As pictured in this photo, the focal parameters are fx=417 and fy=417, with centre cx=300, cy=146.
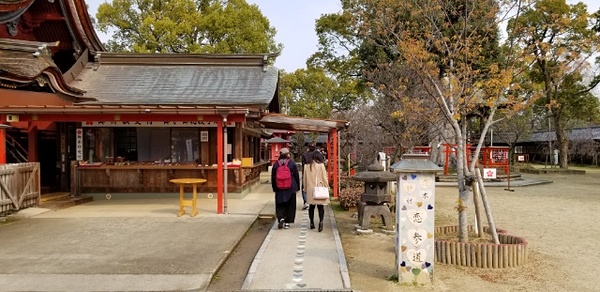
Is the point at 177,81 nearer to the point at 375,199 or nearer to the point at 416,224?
the point at 375,199

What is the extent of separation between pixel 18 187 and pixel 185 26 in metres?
17.2

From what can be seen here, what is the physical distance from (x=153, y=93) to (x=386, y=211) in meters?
9.78

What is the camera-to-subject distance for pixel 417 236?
16.9ft

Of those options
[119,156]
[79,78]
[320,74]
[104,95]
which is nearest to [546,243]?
[119,156]

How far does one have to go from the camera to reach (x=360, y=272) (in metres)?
5.71

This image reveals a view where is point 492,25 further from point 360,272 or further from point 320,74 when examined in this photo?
point 320,74

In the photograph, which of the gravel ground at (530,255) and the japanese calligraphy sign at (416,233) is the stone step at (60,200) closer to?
the gravel ground at (530,255)

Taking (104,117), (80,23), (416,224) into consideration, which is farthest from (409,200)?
(80,23)

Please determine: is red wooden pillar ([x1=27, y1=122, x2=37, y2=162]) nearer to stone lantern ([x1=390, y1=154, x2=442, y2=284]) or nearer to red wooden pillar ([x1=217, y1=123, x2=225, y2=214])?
red wooden pillar ([x1=217, y1=123, x2=225, y2=214])

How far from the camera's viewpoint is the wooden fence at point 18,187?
9094 millimetres

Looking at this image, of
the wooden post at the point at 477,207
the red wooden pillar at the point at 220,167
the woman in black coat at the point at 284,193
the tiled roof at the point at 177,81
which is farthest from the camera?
the tiled roof at the point at 177,81

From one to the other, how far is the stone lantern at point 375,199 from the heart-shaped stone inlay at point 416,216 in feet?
10.2

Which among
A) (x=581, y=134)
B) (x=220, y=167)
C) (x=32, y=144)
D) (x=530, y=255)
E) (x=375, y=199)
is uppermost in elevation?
(x=581, y=134)

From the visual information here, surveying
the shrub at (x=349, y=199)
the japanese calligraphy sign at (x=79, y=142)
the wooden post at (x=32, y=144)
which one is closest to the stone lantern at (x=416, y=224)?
the shrub at (x=349, y=199)
